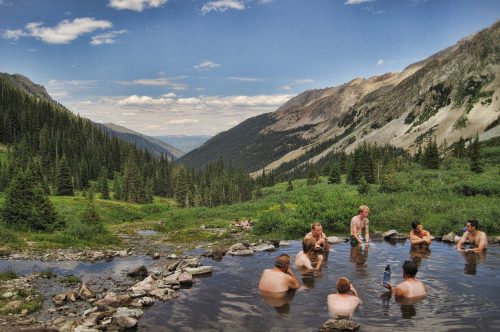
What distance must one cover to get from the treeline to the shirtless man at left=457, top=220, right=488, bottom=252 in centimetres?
8659

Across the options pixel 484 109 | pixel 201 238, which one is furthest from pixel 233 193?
pixel 484 109

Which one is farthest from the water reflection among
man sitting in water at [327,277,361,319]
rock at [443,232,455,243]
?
man sitting in water at [327,277,361,319]

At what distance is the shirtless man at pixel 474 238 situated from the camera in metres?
21.2

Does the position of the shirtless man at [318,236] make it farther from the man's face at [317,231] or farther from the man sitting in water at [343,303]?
the man sitting in water at [343,303]

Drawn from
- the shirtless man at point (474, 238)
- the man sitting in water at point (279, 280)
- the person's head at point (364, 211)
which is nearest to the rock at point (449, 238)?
the shirtless man at point (474, 238)

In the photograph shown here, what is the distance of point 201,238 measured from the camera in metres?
32.0

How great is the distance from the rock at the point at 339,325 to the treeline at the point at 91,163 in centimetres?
8932

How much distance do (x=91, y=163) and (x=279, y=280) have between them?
431 ft

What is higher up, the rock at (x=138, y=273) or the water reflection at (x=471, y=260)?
the water reflection at (x=471, y=260)

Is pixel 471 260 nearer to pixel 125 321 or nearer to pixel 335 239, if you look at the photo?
pixel 335 239

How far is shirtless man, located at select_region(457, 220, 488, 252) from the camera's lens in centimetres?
2116

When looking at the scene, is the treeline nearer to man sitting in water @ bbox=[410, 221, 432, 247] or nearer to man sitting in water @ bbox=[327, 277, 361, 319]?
man sitting in water @ bbox=[410, 221, 432, 247]

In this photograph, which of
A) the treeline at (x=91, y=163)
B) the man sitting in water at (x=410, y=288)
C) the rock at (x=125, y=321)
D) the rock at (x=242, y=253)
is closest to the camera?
the rock at (x=125, y=321)

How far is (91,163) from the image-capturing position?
13450 centimetres
